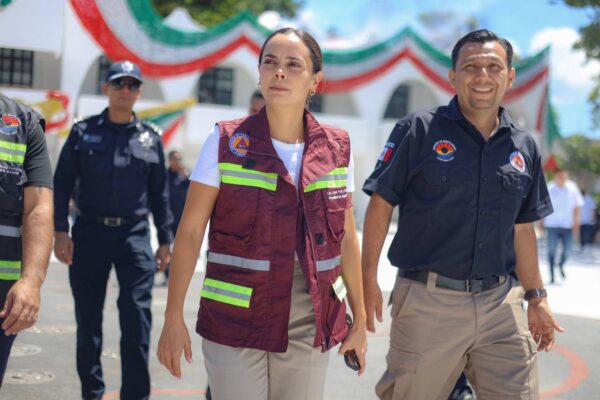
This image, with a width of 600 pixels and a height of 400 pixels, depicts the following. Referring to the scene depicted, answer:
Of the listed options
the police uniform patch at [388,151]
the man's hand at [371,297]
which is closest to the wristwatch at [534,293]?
the man's hand at [371,297]

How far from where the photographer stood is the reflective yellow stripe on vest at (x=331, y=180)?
9.80ft

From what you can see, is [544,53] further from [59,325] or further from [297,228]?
[297,228]

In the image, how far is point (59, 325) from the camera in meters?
7.51

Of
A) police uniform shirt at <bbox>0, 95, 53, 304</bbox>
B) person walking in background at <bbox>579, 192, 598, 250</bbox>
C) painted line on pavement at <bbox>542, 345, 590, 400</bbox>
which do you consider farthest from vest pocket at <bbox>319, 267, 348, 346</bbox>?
person walking in background at <bbox>579, 192, 598, 250</bbox>

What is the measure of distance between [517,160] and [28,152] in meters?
2.25

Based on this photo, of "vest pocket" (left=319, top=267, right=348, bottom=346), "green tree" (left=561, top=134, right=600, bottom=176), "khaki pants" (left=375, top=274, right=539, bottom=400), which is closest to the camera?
"vest pocket" (left=319, top=267, right=348, bottom=346)

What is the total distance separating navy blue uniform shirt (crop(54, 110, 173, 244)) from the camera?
4988mm

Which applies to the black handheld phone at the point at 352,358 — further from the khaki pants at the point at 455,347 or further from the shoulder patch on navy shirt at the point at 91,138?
the shoulder patch on navy shirt at the point at 91,138

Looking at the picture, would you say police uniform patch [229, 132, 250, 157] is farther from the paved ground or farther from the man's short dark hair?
the paved ground

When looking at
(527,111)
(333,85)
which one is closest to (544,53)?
(527,111)

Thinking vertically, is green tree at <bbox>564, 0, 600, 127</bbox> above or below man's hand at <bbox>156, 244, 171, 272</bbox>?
above

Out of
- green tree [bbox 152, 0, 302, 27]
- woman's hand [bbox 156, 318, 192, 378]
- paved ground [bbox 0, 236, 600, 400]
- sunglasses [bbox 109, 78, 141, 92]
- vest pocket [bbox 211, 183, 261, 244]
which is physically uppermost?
green tree [bbox 152, 0, 302, 27]

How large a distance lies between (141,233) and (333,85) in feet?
82.5

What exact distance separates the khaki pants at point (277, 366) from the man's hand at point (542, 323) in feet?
4.83
